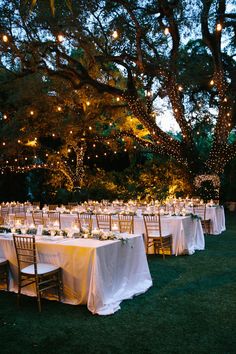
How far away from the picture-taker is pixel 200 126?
67.4 feet

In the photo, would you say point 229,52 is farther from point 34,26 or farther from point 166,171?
point 34,26

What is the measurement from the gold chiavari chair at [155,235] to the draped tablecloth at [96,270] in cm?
231

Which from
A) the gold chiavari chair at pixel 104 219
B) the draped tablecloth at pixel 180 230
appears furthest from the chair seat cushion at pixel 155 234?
the gold chiavari chair at pixel 104 219

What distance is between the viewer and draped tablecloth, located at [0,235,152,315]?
5.34m

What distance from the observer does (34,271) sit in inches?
214

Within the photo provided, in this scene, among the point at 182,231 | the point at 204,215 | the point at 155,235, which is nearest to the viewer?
the point at 155,235

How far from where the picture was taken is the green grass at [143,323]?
13.6 feet

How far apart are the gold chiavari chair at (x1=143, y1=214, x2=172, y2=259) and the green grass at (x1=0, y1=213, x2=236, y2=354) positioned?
1937 mm

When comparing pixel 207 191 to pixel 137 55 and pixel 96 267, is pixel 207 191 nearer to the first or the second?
pixel 137 55

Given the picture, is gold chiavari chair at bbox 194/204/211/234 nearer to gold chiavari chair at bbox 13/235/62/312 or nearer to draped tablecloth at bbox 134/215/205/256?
draped tablecloth at bbox 134/215/205/256

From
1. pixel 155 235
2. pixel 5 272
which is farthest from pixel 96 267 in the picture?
pixel 155 235

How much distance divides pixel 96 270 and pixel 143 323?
97 centimetres

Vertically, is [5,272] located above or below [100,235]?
below

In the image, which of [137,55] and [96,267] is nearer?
[96,267]
